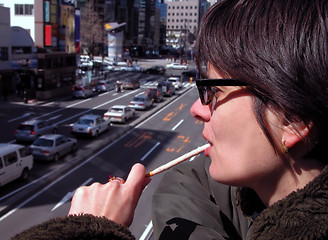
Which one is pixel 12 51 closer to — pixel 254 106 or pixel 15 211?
pixel 15 211

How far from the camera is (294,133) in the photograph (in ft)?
4.82

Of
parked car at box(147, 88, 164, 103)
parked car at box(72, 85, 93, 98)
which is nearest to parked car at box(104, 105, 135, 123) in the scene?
parked car at box(147, 88, 164, 103)

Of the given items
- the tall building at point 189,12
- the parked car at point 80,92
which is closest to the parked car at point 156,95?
the tall building at point 189,12

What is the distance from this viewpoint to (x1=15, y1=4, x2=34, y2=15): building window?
4538cm

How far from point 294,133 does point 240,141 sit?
0.70 feet

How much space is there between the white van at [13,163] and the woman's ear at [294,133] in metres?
14.2

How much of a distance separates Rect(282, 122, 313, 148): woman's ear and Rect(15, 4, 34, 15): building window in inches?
1883

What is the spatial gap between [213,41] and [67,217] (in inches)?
34.6

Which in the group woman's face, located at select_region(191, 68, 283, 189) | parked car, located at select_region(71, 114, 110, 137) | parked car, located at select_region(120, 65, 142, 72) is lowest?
parked car, located at select_region(71, 114, 110, 137)

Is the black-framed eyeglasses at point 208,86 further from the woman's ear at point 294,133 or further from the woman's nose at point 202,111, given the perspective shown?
the woman's ear at point 294,133

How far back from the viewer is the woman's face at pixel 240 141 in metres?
1.55

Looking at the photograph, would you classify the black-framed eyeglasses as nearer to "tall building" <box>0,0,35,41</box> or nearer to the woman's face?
the woman's face

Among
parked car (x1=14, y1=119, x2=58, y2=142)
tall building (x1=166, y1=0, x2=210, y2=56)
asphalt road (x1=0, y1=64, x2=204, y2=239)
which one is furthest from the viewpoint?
parked car (x1=14, y1=119, x2=58, y2=142)

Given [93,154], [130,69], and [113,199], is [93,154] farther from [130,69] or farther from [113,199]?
[130,69]
